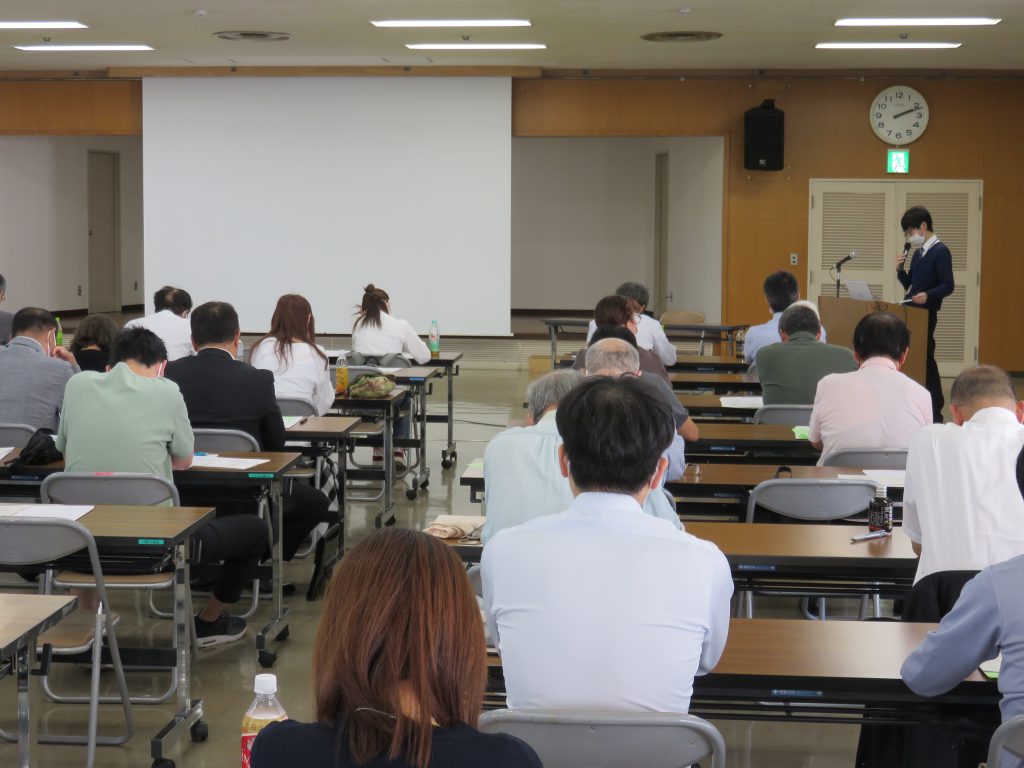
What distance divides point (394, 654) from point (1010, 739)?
1223 mm

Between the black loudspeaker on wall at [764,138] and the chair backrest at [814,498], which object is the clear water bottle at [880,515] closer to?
the chair backrest at [814,498]

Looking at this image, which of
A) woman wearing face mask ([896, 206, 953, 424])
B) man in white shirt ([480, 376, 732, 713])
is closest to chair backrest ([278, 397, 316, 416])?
man in white shirt ([480, 376, 732, 713])

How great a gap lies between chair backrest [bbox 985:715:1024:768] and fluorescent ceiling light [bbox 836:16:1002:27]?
9115mm

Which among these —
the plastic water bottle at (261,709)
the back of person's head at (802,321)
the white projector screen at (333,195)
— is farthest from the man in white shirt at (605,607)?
the white projector screen at (333,195)

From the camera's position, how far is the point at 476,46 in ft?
38.5

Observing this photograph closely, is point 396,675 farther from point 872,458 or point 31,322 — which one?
point 31,322

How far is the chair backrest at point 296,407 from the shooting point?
6.09 m

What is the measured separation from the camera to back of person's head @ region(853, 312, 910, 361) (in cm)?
499

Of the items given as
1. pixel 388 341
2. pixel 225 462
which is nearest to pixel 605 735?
pixel 225 462

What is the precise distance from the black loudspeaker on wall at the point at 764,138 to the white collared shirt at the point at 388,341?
239 inches

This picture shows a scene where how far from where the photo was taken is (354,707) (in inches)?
56.8

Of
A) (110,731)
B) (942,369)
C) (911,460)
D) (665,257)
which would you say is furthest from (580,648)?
(665,257)

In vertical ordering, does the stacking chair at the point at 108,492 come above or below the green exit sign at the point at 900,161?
below

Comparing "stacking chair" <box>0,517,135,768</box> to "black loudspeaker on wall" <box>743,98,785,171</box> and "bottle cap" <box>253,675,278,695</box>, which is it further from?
"black loudspeaker on wall" <box>743,98,785,171</box>
